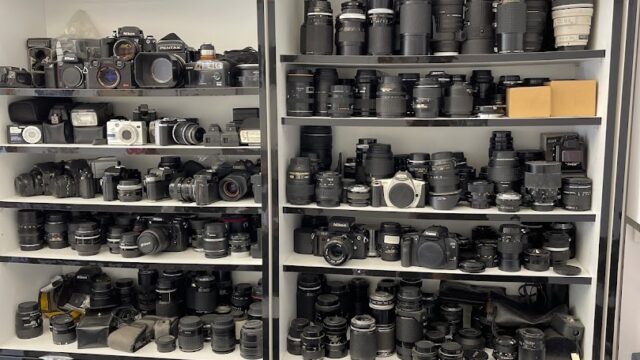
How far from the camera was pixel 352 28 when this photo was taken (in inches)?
118

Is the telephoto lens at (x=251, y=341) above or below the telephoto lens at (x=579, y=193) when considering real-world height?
below

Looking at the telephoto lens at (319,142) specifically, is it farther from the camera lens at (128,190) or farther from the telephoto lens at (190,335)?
the telephoto lens at (190,335)

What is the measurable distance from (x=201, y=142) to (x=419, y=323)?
147 centimetres

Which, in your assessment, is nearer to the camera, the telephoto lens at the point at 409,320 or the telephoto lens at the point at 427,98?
the telephoto lens at the point at 427,98

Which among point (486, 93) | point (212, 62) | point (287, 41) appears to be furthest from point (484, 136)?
point (212, 62)

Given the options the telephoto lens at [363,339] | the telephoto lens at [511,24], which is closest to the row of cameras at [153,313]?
the telephoto lens at [363,339]

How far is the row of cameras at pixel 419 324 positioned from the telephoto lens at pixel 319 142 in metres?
0.65

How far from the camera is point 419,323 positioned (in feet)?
10.0

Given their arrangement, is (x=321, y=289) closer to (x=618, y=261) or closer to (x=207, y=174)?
(x=207, y=174)

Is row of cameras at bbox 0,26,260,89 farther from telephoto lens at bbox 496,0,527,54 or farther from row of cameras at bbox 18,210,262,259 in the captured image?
telephoto lens at bbox 496,0,527,54

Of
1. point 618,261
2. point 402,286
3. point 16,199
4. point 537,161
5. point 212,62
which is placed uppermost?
point 212,62

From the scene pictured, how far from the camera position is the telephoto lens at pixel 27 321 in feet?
11.0

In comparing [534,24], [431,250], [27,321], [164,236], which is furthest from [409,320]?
[27,321]

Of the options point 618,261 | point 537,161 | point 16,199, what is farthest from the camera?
point 16,199
